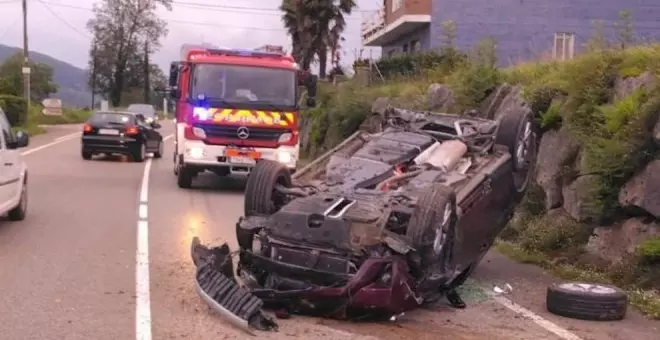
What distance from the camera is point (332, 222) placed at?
7.66 m

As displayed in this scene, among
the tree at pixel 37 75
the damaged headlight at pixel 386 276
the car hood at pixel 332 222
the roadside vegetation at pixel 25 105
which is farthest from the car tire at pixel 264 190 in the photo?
the tree at pixel 37 75

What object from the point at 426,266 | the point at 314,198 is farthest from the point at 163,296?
the point at 426,266

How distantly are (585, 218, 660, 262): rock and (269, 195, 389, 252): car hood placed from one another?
3.25m

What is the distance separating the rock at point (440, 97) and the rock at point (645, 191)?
28.4ft

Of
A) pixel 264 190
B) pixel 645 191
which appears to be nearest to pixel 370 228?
pixel 264 190

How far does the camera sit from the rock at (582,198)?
1062cm

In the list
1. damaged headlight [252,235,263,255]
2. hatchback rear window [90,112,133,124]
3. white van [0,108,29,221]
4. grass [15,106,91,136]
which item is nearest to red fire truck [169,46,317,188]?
white van [0,108,29,221]

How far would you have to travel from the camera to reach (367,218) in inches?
303

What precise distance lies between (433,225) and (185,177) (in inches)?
452

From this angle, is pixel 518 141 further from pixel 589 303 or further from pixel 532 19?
pixel 532 19

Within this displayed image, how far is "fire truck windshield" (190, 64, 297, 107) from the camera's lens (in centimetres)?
1741

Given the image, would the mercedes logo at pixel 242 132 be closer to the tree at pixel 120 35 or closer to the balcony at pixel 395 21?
the balcony at pixel 395 21

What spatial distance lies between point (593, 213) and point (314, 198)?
3.97m

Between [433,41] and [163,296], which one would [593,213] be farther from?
[433,41]
